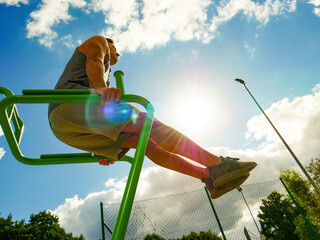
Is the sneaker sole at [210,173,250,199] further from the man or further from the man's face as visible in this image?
the man's face

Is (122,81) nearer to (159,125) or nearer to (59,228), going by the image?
(159,125)

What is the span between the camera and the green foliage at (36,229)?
23025mm

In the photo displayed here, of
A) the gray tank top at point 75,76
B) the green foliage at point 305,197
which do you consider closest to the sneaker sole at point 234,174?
the gray tank top at point 75,76

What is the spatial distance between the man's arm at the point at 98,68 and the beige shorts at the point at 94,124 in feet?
0.29

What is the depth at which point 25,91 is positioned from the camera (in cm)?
99

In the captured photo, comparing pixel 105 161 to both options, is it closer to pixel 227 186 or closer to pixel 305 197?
pixel 227 186

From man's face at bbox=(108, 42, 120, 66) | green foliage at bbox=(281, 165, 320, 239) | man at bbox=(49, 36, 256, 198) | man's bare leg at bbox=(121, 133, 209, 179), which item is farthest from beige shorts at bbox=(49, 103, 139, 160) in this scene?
green foliage at bbox=(281, 165, 320, 239)

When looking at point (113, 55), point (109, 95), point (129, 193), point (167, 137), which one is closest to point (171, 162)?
point (167, 137)

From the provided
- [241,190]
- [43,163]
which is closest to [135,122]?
[43,163]

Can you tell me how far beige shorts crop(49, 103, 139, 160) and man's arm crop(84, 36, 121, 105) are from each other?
0.09 metres

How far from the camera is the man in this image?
1.18 meters

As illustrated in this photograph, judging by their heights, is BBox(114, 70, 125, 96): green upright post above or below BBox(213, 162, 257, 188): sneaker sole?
above

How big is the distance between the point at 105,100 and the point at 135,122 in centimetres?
29

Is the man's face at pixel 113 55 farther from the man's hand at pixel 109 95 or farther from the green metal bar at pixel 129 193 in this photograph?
the green metal bar at pixel 129 193
